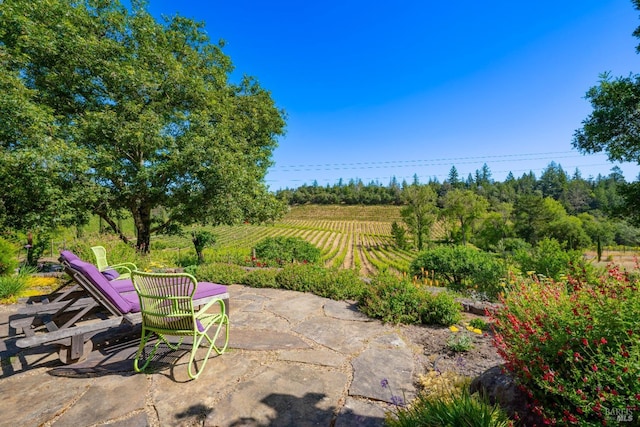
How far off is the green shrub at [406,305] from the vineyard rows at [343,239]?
2247 cm

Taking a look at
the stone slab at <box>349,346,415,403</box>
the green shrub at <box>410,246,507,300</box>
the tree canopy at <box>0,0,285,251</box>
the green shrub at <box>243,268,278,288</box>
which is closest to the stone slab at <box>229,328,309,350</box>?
the stone slab at <box>349,346,415,403</box>

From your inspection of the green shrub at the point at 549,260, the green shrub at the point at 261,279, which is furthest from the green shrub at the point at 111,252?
the green shrub at the point at 549,260

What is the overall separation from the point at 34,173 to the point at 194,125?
Result: 441 cm

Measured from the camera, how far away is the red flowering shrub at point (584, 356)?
3.56 ft

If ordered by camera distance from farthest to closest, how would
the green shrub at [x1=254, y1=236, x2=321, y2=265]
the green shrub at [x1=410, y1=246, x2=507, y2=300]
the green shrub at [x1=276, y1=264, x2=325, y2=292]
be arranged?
the green shrub at [x1=254, y1=236, x2=321, y2=265] < the green shrub at [x1=410, y1=246, x2=507, y2=300] < the green shrub at [x1=276, y1=264, x2=325, y2=292]

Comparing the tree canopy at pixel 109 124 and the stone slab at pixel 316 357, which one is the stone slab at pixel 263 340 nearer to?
the stone slab at pixel 316 357

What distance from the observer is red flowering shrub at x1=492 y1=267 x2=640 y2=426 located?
1.08 m

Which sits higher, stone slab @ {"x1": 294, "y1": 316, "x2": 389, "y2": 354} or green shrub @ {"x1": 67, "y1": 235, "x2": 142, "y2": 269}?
green shrub @ {"x1": 67, "y1": 235, "x2": 142, "y2": 269}

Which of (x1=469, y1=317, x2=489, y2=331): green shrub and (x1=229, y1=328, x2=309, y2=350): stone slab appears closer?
(x1=229, y1=328, x2=309, y2=350): stone slab

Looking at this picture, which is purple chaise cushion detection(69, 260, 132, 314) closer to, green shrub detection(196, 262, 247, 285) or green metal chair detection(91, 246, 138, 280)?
green metal chair detection(91, 246, 138, 280)

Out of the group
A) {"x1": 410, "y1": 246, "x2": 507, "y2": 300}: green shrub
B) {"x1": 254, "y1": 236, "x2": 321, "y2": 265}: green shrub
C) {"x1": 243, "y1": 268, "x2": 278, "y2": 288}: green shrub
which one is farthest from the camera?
{"x1": 254, "y1": 236, "x2": 321, "y2": 265}: green shrub

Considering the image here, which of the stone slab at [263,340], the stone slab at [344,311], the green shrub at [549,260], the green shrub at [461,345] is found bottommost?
the stone slab at [344,311]

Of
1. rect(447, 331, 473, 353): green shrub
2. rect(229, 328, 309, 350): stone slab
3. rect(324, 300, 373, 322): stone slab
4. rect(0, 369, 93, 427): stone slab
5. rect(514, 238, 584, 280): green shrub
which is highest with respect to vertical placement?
rect(514, 238, 584, 280): green shrub

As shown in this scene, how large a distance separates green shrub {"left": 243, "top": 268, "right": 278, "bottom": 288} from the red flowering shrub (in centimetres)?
447
